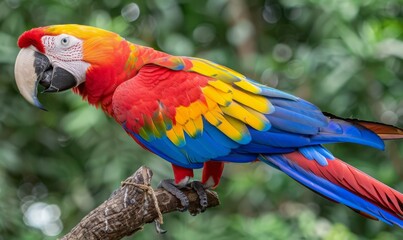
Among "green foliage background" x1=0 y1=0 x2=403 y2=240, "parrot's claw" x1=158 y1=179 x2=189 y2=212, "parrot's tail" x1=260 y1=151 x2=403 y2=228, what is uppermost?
"parrot's tail" x1=260 y1=151 x2=403 y2=228

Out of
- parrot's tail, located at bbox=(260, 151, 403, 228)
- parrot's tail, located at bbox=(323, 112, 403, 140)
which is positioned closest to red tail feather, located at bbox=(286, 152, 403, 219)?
parrot's tail, located at bbox=(260, 151, 403, 228)

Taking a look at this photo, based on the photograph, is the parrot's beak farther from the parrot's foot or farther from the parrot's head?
the parrot's foot

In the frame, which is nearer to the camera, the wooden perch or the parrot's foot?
the wooden perch

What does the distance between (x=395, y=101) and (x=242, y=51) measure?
0.77 metres

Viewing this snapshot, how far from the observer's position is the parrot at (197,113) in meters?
1.83

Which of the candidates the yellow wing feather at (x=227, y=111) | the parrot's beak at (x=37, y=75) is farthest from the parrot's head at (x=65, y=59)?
the yellow wing feather at (x=227, y=111)

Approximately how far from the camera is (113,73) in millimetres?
2002

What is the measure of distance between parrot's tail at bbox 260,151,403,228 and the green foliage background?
84 cm

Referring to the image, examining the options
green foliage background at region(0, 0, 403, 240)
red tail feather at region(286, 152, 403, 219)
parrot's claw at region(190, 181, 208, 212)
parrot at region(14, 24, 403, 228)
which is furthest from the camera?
green foliage background at region(0, 0, 403, 240)

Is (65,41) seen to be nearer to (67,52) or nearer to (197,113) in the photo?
Result: (67,52)

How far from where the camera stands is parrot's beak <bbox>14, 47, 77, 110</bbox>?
2.00 m

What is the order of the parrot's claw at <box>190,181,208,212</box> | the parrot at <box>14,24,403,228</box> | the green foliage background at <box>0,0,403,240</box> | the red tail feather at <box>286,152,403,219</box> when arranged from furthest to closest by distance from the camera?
the green foliage background at <box>0,0,403,240</box>, the parrot's claw at <box>190,181,208,212</box>, the parrot at <box>14,24,403,228</box>, the red tail feather at <box>286,152,403,219</box>

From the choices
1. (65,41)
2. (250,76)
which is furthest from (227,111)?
(250,76)

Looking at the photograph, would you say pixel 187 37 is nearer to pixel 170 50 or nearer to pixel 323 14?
pixel 170 50
